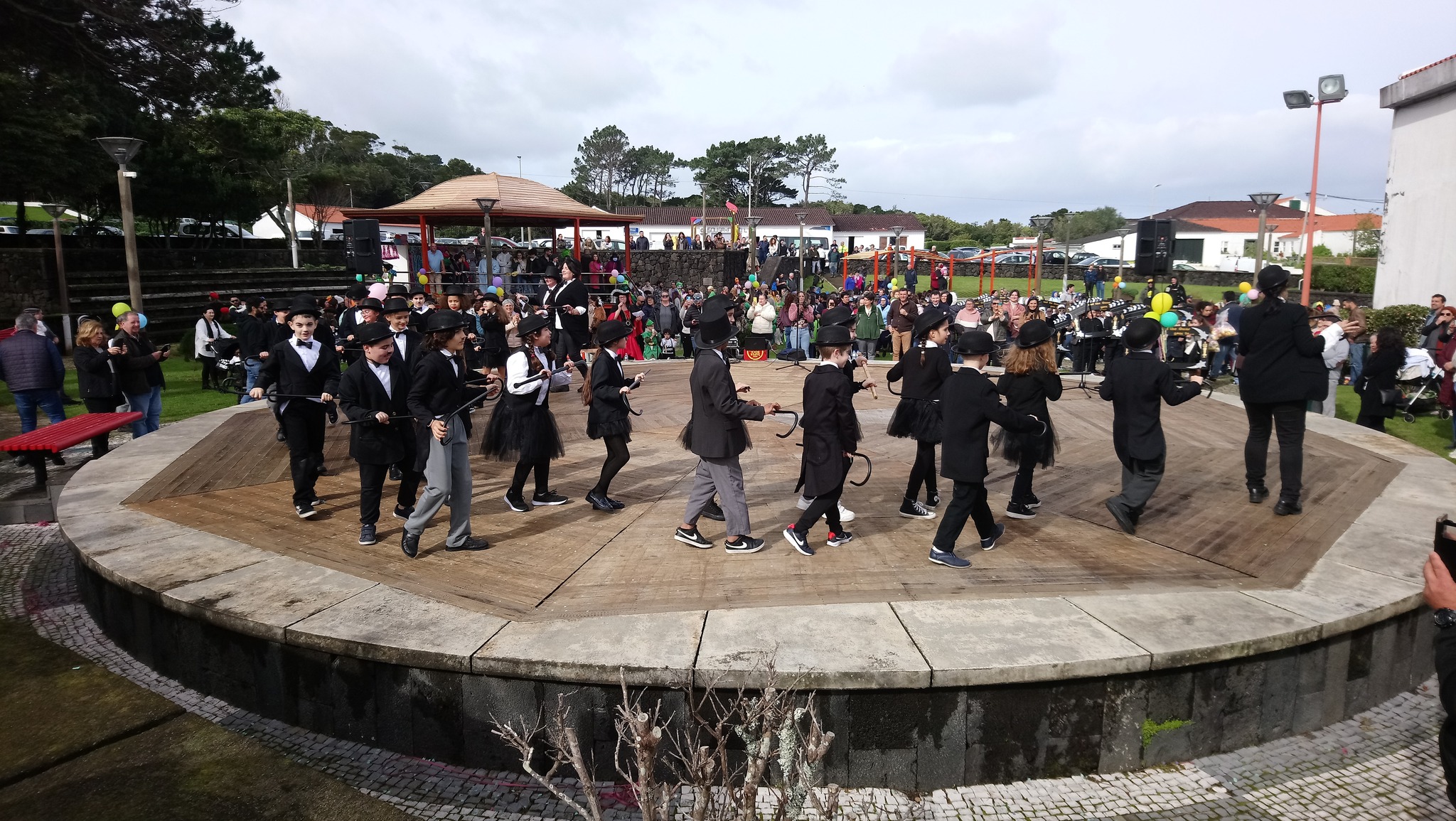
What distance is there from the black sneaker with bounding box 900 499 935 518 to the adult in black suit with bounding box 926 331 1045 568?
1.12m

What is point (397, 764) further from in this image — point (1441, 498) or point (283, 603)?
point (1441, 498)

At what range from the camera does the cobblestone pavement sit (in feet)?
12.8

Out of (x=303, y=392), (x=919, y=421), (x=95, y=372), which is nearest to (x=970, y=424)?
(x=919, y=421)

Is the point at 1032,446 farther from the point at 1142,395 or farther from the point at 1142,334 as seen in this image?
the point at 1142,334

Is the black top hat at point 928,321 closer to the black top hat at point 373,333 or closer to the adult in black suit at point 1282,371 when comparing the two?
the adult in black suit at point 1282,371

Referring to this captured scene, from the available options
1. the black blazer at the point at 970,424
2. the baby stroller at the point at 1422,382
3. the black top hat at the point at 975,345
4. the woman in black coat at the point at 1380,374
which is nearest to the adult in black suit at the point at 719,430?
the black blazer at the point at 970,424

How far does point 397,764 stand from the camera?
4.34m

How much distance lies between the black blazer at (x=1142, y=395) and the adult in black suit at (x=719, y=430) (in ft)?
8.29

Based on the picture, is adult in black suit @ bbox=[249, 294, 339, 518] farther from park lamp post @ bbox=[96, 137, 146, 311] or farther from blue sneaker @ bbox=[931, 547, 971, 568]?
park lamp post @ bbox=[96, 137, 146, 311]

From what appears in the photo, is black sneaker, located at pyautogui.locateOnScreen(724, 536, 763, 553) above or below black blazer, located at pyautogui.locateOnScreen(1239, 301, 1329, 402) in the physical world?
below

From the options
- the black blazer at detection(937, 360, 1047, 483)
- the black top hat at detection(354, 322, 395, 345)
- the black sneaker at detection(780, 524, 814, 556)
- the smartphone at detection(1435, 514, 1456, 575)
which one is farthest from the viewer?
the black top hat at detection(354, 322, 395, 345)

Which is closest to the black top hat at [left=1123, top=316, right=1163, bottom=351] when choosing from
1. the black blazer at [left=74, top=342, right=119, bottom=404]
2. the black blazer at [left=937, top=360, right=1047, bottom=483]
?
the black blazer at [left=937, top=360, right=1047, bottom=483]

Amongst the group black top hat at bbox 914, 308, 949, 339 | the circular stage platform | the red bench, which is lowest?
the circular stage platform

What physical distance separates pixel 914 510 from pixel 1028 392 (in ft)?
4.25
